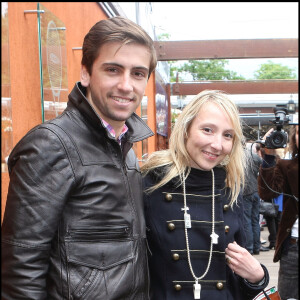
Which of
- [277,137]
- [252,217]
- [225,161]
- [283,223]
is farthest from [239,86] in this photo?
[225,161]

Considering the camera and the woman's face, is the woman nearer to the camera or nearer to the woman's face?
the woman's face

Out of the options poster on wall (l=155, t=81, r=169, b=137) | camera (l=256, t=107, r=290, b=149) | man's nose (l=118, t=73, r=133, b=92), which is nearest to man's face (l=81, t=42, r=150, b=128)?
man's nose (l=118, t=73, r=133, b=92)

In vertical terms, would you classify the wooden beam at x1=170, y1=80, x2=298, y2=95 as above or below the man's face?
above

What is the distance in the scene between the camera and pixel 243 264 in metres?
1.71

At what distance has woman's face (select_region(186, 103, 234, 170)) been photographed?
5.98 feet

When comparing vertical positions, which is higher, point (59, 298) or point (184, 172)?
point (184, 172)

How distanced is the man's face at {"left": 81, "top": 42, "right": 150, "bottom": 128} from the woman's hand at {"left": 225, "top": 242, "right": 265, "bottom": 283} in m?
0.69

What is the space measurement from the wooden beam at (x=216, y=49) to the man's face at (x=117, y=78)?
20.5 ft

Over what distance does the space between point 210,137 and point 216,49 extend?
6.73 m

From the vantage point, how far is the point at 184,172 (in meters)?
1.90

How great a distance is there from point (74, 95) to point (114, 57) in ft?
0.63

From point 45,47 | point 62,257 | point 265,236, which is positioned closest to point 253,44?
point 265,236

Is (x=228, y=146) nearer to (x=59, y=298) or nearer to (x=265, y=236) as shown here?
(x=59, y=298)

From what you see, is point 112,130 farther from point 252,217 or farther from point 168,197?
point 252,217
